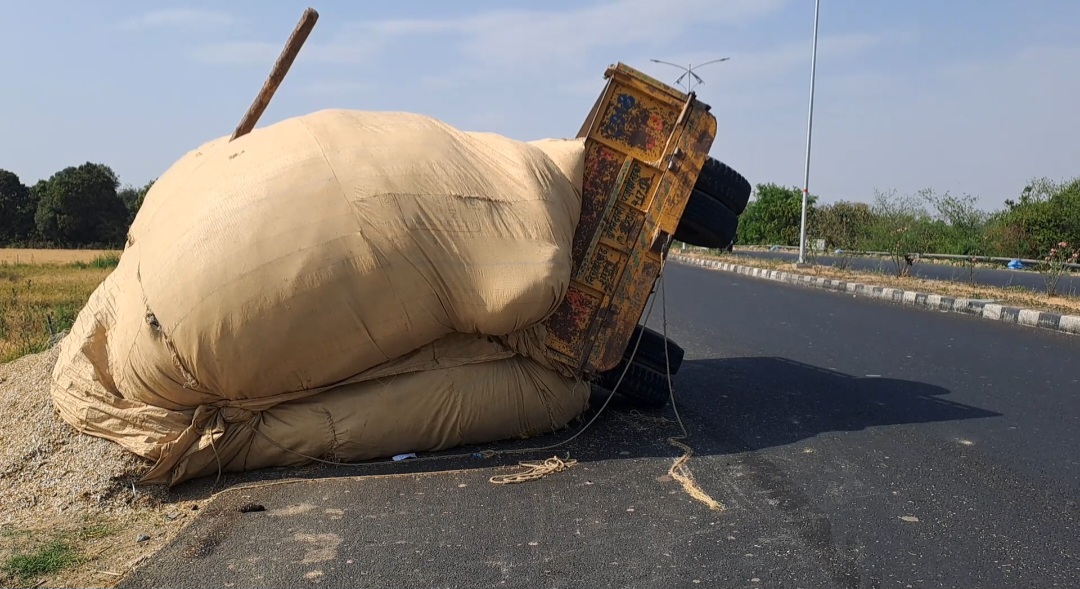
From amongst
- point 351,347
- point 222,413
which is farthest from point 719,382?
point 222,413

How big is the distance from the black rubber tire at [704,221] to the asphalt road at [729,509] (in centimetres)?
124

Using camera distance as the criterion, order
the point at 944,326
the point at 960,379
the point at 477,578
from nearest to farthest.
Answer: the point at 477,578 → the point at 960,379 → the point at 944,326

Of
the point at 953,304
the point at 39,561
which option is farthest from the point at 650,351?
the point at 953,304

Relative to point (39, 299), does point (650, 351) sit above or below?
above

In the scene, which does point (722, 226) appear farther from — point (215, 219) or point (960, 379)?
point (215, 219)

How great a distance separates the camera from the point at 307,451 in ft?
14.5

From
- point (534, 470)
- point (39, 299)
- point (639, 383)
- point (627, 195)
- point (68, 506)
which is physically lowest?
point (68, 506)

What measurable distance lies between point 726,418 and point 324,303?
2919mm

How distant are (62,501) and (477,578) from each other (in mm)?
2397

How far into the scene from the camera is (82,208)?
4288cm

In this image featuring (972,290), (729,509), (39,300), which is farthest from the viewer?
(39,300)

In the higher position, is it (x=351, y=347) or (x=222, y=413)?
(x=351, y=347)

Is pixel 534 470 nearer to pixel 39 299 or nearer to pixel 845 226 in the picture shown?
pixel 39 299

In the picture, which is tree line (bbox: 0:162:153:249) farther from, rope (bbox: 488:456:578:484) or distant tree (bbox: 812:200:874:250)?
rope (bbox: 488:456:578:484)
